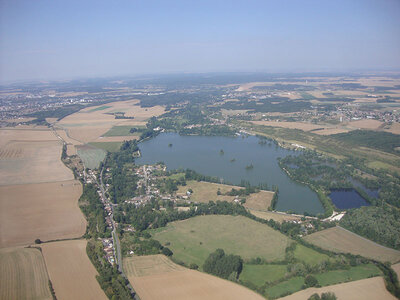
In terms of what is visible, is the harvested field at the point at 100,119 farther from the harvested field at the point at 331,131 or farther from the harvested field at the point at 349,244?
the harvested field at the point at 349,244

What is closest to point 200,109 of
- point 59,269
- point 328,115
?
point 328,115

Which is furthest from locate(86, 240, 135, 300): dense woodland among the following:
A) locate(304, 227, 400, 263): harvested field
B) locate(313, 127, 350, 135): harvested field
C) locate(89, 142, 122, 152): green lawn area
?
locate(313, 127, 350, 135): harvested field

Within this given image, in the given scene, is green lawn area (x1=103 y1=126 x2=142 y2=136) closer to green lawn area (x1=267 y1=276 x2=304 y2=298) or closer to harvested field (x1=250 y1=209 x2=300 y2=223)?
harvested field (x1=250 y1=209 x2=300 y2=223)

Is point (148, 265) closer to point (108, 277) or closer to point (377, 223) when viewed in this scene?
point (108, 277)

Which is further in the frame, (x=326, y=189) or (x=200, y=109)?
(x=200, y=109)

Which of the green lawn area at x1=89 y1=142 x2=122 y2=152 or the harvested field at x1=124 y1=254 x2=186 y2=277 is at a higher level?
the green lawn area at x1=89 y1=142 x2=122 y2=152

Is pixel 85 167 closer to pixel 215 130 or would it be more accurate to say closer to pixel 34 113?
pixel 215 130
